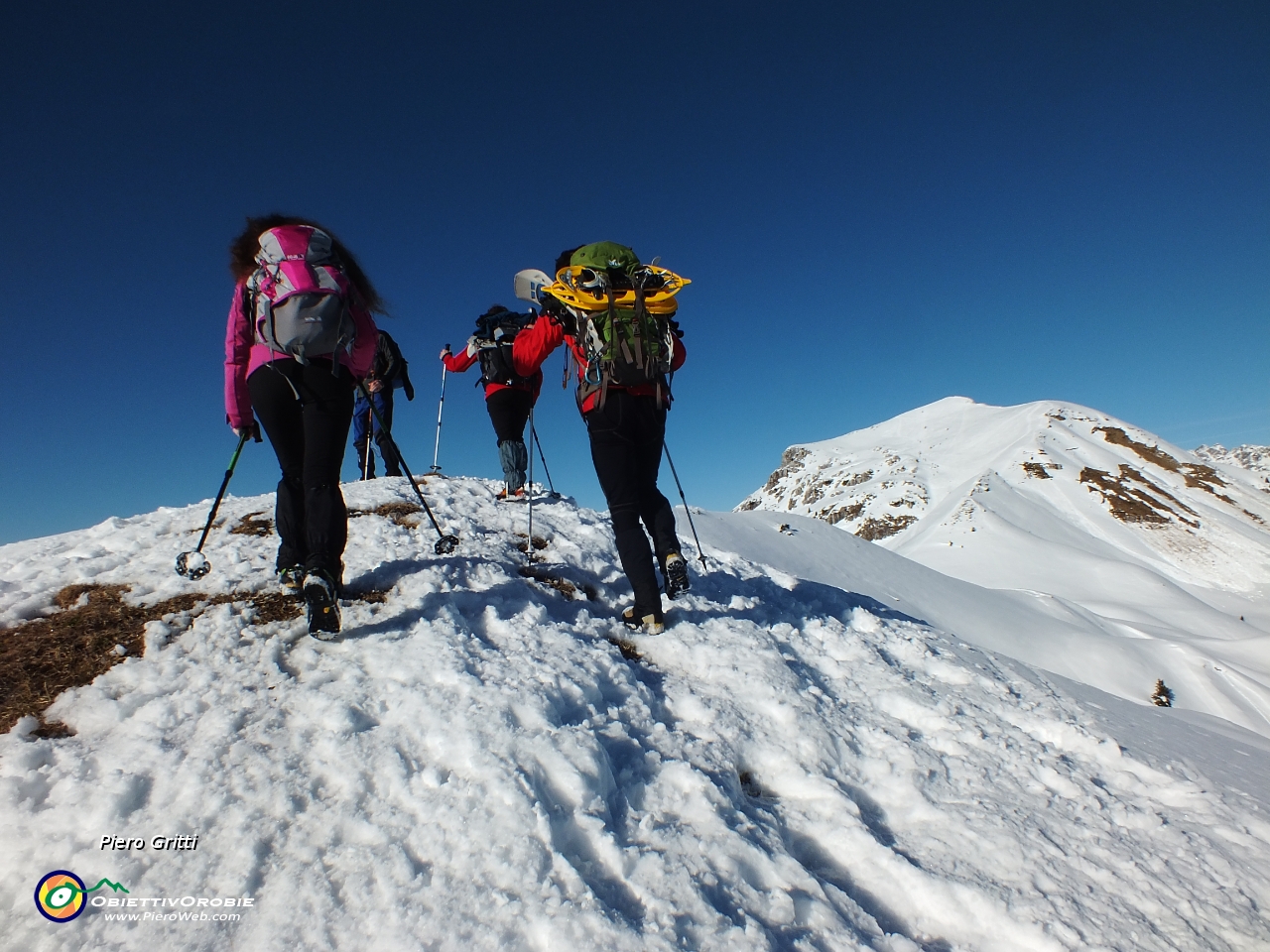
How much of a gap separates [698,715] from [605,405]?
228 centimetres

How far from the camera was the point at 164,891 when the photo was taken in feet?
6.38

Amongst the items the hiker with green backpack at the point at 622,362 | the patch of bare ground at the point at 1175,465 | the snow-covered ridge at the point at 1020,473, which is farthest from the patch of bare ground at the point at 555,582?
the patch of bare ground at the point at 1175,465

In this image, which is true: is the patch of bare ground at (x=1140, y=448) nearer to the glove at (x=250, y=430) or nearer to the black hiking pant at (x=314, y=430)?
the black hiking pant at (x=314, y=430)

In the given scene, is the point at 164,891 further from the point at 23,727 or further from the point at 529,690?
the point at 529,690

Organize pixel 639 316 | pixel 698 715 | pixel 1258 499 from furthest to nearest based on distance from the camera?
pixel 1258 499
pixel 639 316
pixel 698 715

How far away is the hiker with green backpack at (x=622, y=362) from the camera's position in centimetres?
419

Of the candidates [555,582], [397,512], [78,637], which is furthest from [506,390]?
[78,637]

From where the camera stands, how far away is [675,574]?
4316mm

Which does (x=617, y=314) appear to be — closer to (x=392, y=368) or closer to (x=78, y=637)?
(x=78, y=637)

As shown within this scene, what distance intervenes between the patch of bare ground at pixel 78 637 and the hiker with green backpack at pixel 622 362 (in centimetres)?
204

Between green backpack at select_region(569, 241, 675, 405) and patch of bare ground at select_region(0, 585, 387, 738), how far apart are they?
2.47 m

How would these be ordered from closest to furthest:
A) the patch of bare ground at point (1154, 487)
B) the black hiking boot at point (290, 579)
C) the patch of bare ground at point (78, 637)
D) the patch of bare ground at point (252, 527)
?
1. the patch of bare ground at point (78, 637)
2. the black hiking boot at point (290, 579)
3. the patch of bare ground at point (252, 527)
4. the patch of bare ground at point (1154, 487)

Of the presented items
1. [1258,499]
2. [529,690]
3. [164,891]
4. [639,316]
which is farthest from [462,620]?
[1258,499]

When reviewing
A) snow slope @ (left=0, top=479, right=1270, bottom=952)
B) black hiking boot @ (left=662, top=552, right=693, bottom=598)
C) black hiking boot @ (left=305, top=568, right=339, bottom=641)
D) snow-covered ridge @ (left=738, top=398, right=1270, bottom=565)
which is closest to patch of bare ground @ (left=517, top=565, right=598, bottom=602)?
snow slope @ (left=0, top=479, right=1270, bottom=952)
